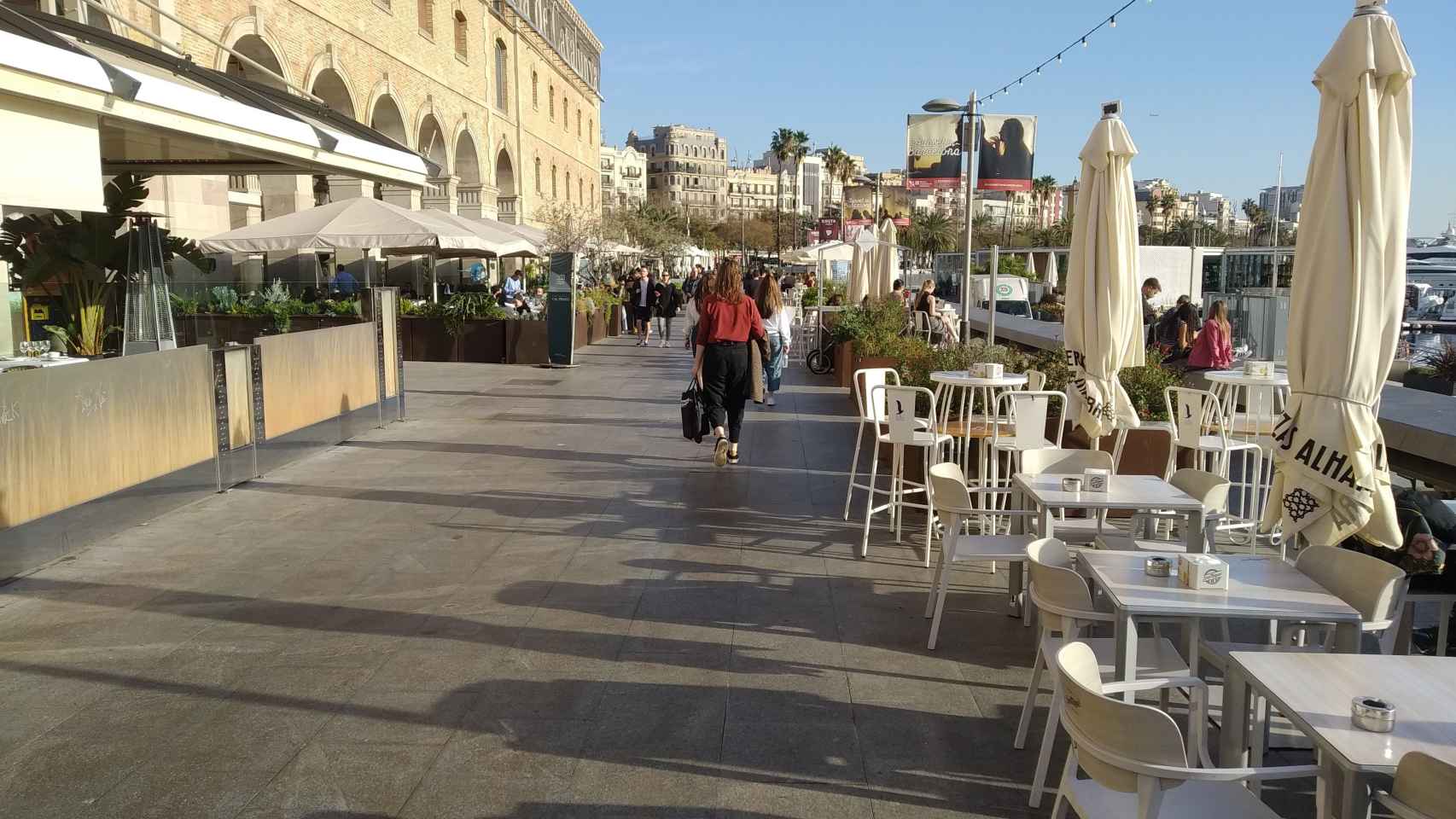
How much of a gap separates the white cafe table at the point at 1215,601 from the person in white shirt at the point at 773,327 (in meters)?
10.5

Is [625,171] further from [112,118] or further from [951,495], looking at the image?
[951,495]

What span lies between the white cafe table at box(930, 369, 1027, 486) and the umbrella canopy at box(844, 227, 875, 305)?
42.6 ft

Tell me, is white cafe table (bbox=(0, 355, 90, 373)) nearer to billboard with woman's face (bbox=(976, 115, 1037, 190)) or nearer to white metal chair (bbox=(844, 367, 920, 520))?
white metal chair (bbox=(844, 367, 920, 520))

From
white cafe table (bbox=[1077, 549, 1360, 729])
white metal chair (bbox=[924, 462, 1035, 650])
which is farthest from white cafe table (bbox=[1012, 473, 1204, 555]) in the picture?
white cafe table (bbox=[1077, 549, 1360, 729])

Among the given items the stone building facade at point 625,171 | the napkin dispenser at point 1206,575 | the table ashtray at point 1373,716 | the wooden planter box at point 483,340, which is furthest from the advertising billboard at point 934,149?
the stone building facade at point 625,171

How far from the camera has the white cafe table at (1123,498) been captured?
493cm

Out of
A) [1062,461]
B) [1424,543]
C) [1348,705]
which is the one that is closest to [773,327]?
[1062,461]

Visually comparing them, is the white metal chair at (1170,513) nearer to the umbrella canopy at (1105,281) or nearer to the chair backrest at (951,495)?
the chair backrest at (951,495)

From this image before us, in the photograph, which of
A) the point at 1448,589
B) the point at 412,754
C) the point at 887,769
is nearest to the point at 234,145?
the point at 412,754

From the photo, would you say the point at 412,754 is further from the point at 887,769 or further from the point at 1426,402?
the point at 1426,402

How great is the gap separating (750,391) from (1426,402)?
693cm

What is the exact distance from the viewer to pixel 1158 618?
356cm

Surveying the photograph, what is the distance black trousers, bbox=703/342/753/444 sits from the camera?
365 inches

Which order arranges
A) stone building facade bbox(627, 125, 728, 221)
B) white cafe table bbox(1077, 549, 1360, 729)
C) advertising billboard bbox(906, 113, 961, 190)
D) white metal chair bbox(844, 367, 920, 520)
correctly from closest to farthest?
white cafe table bbox(1077, 549, 1360, 729)
white metal chair bbox(844, 367, 920, 520)
advertising billboard bbox(906, 113, 961, 190)
stone building facade bbox(627, 125, 728, 221)
